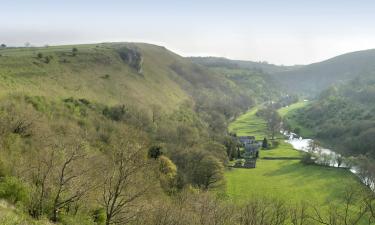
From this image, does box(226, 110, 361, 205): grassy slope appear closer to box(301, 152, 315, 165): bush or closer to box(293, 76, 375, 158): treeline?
box(301, 152, 315, 165): bush

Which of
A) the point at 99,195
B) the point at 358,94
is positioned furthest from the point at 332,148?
the point at 99,195

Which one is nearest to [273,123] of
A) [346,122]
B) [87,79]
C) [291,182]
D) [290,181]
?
[346,122]

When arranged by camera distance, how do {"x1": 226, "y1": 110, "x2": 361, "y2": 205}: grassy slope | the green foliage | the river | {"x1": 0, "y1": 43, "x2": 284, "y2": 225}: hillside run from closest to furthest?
{"x1": 0, "y1": 43, "x2": 284, "y2": 225}: hillside, the green foliage, {"x1": 226, "y1": 110, "x2": 361, "y2": 205}: grassy slope, the river

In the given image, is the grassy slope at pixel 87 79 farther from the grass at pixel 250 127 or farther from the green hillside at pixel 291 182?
the green hillside at pixel 291 182

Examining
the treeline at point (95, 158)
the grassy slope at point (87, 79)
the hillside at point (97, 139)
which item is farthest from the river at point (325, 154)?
the grassy slope at point (87, 79)

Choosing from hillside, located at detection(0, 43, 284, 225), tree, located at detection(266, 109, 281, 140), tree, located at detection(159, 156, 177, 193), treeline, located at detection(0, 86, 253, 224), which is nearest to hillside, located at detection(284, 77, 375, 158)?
tree, located at detection(266, 109, 281, 140)

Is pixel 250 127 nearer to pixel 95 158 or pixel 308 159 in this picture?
pixel 308 159
